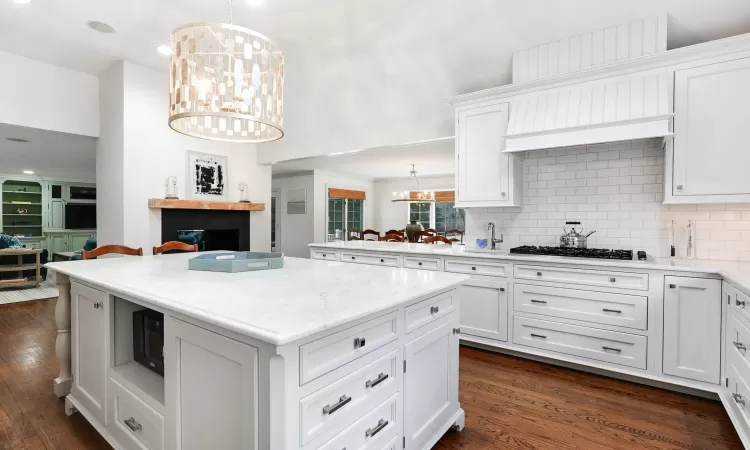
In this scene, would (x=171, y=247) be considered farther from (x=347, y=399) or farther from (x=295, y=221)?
(x=295, y=221)

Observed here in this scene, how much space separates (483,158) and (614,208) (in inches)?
44.6

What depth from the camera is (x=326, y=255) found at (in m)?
4.61

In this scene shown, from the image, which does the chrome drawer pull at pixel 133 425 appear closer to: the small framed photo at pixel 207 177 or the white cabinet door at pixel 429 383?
the white cabinet door at pixel 429 383

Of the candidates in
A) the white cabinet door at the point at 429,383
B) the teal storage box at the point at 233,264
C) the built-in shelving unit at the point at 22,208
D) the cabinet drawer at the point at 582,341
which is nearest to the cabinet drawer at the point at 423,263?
the cabinet drawer at the point at 582,341

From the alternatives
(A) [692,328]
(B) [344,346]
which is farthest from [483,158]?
(B) [344,346]

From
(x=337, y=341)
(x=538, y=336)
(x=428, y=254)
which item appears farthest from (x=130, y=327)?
(x=538, y=336)

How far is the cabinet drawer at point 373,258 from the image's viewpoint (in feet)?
12.8

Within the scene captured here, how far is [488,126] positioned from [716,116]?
59.5 inches

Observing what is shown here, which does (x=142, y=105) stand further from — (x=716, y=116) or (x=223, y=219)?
(x=716, y=116)

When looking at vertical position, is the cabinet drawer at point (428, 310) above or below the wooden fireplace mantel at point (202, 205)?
below

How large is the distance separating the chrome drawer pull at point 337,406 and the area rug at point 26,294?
6009 mm

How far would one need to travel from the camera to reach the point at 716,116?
2438 millimetres

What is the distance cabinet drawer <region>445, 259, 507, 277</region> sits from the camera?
123 inches

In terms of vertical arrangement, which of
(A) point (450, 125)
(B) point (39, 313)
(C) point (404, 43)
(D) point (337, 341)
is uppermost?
(C) point (404, 43)
